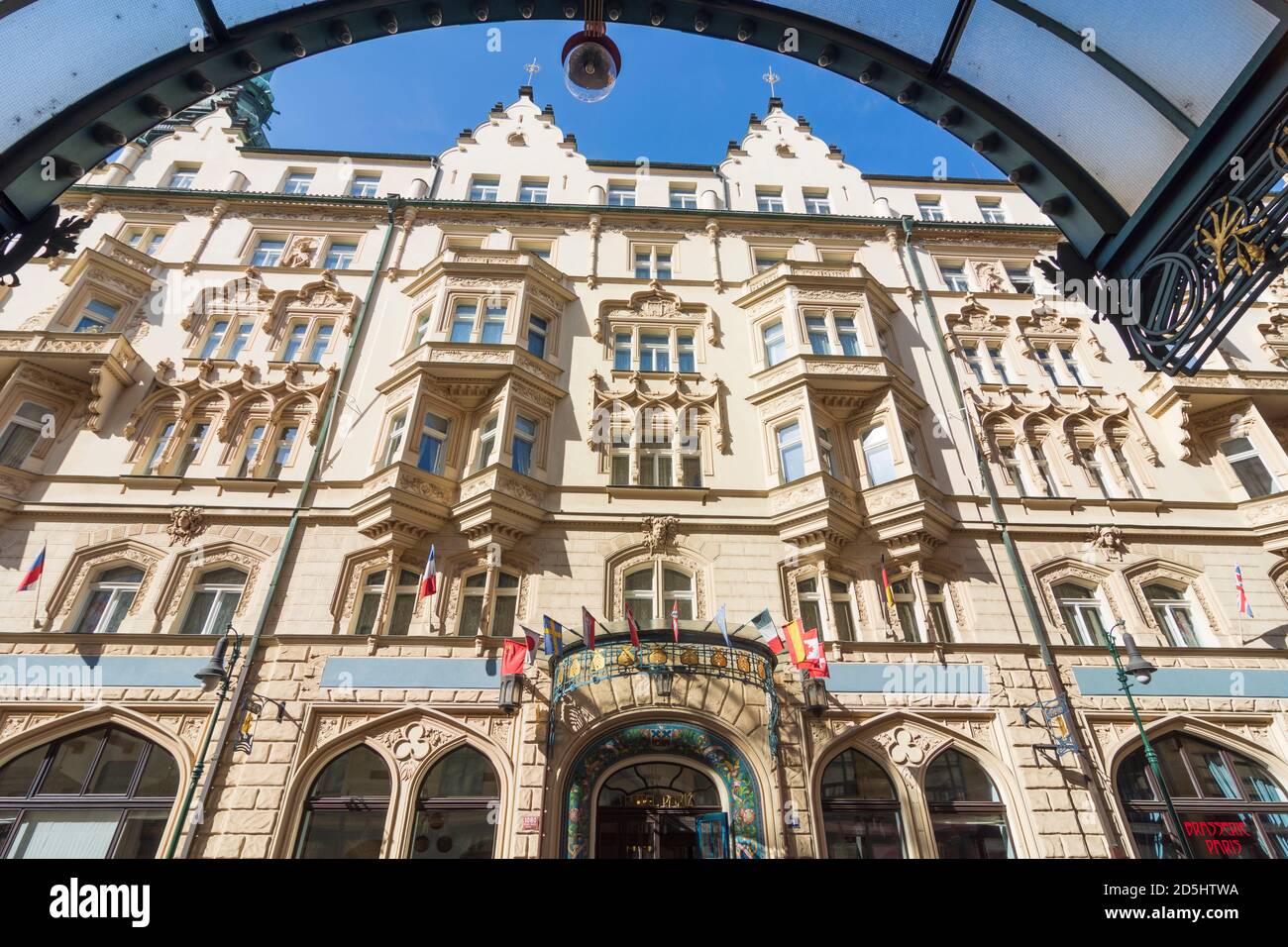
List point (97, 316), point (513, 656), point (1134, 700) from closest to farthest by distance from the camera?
point (513, 656), point (1134, 700), point (97, 316)

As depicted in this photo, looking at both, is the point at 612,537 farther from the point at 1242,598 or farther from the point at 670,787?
the point at 1242,598

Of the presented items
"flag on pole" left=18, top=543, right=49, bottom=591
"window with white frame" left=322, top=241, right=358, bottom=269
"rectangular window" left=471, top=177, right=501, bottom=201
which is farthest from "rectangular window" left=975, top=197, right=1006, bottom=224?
"flag on pole" left=18, top=543, right=49, bottom=591

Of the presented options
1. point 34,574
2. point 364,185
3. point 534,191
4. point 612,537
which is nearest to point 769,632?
point 612,537

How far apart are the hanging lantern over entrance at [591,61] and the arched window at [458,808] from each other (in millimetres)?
11911

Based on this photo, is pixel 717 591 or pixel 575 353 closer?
pixel 717 591

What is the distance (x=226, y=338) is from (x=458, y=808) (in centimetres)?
1524

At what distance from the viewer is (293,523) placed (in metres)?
15.7

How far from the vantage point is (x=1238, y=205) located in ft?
11.5

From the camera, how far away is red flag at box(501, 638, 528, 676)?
43.5ft

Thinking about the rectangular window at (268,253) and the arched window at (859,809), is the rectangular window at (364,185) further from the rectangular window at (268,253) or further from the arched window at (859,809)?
the arched window at (859,809)

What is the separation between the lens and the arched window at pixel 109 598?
47.5 feet

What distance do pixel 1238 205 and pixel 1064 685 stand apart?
1370 centimetres

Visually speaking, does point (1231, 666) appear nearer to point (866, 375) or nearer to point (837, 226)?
point (866, 375)
